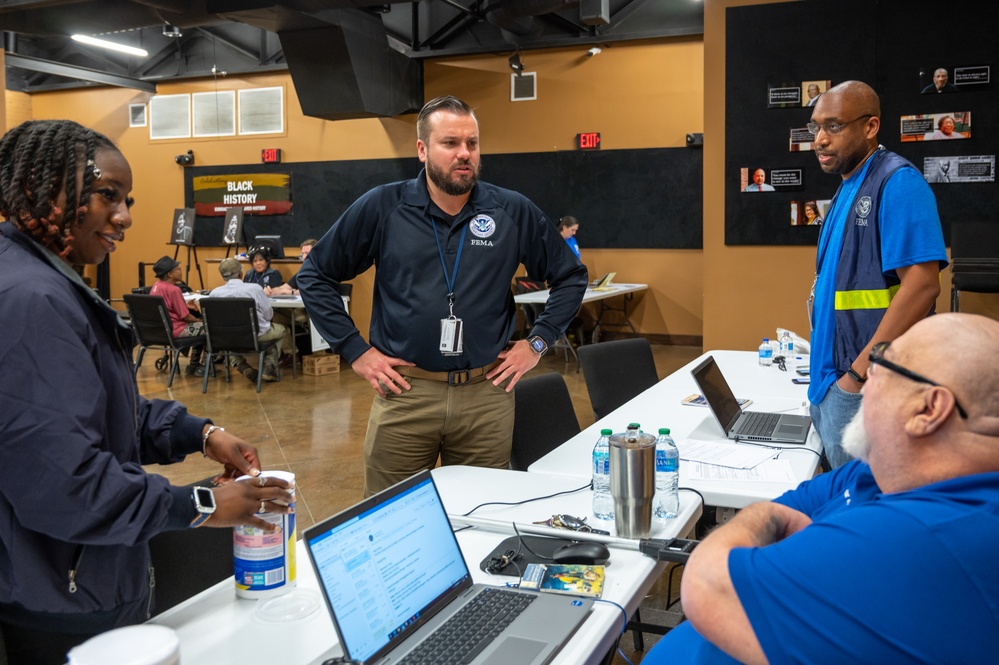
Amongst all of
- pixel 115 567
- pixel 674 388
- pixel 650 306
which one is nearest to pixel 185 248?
pixel 650 306

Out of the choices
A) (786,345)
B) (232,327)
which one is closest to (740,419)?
(786,345)

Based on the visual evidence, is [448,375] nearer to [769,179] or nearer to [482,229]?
[482,229]

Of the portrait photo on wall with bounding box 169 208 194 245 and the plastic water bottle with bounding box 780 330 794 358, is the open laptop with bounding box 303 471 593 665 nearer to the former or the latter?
the plastic water bottle with bounding box 780 330 794 358

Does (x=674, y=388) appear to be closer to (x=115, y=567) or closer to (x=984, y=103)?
(x=115, y=567)

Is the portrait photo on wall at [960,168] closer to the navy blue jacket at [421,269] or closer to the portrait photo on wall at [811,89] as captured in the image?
the portrait photo on wall at [811,89]

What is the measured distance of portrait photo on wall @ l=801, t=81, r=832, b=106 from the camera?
17.8 ft

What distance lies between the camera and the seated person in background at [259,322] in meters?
7.90

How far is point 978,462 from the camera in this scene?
1.08m

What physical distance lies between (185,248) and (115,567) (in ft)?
40.5

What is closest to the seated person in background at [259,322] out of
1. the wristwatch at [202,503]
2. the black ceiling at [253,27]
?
the black ceiling at [253,27]

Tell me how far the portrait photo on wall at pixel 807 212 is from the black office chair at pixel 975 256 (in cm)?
80

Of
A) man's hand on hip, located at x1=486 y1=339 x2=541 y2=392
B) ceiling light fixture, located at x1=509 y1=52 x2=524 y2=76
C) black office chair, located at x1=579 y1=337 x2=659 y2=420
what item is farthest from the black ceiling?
man's hand on hip, located at x1=486 y1=339 x2=541 y2=392

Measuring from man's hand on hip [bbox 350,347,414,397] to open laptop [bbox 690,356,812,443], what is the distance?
95 centimetres

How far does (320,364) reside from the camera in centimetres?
883
